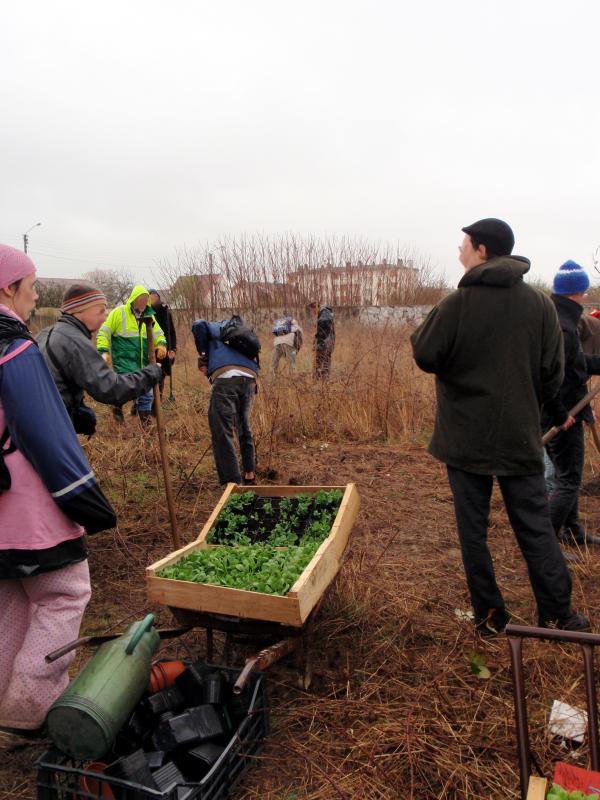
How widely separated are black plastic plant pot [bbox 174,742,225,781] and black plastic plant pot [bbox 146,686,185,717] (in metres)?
0.23

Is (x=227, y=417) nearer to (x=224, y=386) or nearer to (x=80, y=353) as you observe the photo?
(x=224, y=386)

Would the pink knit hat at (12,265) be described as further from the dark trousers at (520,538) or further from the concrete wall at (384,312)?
the concrete wall at (384,312)

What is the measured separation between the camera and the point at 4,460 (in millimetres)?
2391

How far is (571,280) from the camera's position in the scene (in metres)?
4.05

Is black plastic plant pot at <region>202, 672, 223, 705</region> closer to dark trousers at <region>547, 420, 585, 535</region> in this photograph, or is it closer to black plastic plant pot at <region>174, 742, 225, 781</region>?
black plastic plant pot at <region>174, 742, 225, 781</region>

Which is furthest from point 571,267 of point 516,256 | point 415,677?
point 415,677

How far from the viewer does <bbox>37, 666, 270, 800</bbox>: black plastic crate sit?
196cm

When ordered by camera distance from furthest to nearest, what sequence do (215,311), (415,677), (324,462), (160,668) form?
(215,311) → (324,462) → (415,677) → (160,668)

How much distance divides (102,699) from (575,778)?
4.92 feet

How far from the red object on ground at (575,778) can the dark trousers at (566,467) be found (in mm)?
2594

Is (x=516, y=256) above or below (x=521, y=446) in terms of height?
above

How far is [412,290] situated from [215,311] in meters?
6.20

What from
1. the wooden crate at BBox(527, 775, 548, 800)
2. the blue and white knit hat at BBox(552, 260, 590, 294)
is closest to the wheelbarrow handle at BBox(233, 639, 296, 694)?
the wooden crate at BBox(527, 775, 548, 800)

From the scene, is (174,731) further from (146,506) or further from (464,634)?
(146,506)
